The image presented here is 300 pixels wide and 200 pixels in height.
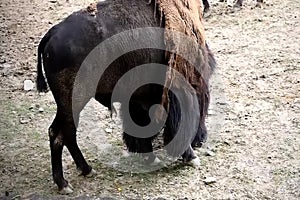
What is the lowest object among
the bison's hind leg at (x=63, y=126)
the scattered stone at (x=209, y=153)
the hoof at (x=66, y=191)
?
the hoof at (x=66, y=191)

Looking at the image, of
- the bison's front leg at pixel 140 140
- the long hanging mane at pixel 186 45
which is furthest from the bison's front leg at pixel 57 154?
the long hanging mane at pixel 186 45

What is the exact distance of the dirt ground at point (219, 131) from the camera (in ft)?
11.4

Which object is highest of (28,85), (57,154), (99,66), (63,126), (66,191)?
(99,66)

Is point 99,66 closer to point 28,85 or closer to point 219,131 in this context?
point 219,131

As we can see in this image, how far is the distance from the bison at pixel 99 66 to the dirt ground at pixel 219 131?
8.4 inches

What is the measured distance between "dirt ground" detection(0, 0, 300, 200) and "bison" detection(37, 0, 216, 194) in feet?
0.70

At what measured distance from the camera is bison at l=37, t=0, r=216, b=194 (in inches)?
126

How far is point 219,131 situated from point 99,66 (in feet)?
4.17

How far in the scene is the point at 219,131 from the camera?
4.10 meters

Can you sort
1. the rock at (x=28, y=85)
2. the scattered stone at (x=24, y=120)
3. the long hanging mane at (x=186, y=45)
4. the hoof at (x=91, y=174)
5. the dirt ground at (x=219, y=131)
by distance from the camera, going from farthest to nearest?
1. the rock at (x=28, y=85)
2. the scattered stone at (x=24, y=120)
3. the hoof at (x=91, y=174)
4. the dirt ground at (x=219, y=131)
5. the long hanging mane at (x=186, y=45)

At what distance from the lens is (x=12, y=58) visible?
223 inches

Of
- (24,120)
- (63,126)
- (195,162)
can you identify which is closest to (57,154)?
(63,126)

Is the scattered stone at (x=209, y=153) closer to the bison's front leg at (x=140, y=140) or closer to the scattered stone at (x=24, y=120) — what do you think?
the bison's front leg at (x=140, y=140)

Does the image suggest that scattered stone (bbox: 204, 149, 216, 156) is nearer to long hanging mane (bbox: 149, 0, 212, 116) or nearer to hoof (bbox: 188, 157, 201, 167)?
hoof (bbox: 188, 157, 201, 167)
